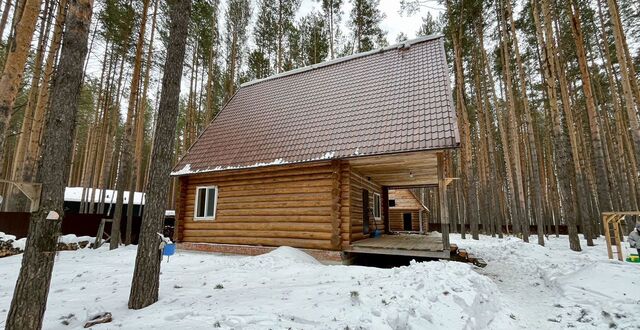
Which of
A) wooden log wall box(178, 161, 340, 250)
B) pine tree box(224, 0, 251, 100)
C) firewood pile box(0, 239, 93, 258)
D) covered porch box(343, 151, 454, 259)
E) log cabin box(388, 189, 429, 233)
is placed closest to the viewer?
covered porch box(343, 151, 454, 259)

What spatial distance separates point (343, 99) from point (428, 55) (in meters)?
3.53

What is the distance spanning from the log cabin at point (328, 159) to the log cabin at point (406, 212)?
11.2m

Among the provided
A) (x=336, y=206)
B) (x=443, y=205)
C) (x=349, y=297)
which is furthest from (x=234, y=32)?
(x=349, y=297)

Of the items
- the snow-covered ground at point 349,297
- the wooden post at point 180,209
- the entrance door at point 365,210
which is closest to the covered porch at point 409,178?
the entrance door at point 365,210

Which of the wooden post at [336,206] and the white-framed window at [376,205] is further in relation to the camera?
the white-framed window at [376,205]

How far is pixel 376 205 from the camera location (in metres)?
12.6

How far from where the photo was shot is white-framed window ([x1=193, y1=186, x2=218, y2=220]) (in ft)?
34.2

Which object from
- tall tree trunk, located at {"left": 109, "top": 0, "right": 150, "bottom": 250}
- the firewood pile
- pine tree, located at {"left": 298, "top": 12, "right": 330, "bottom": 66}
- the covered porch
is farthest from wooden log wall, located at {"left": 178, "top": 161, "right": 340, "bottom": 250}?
pine tree, located at {"left": 298, "top": 12, "right": 330, "bottom": 66}

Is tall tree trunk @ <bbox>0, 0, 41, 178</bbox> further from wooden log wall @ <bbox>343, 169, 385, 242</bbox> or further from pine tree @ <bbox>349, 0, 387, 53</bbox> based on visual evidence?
pine tree @ <bbox>349, 0, 387, 53</bbox>

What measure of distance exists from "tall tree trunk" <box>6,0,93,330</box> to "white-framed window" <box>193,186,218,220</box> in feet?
23.1

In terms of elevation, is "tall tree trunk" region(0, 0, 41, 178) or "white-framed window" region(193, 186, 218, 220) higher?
"tall tree trunk" region(0, 0, 41, 178)

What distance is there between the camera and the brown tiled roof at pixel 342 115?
7906 mm

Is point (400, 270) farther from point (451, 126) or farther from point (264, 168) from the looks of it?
point (264, 168)

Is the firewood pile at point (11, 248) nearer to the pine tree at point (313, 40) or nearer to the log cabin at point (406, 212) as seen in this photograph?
the pine tree at point (313, 40)
